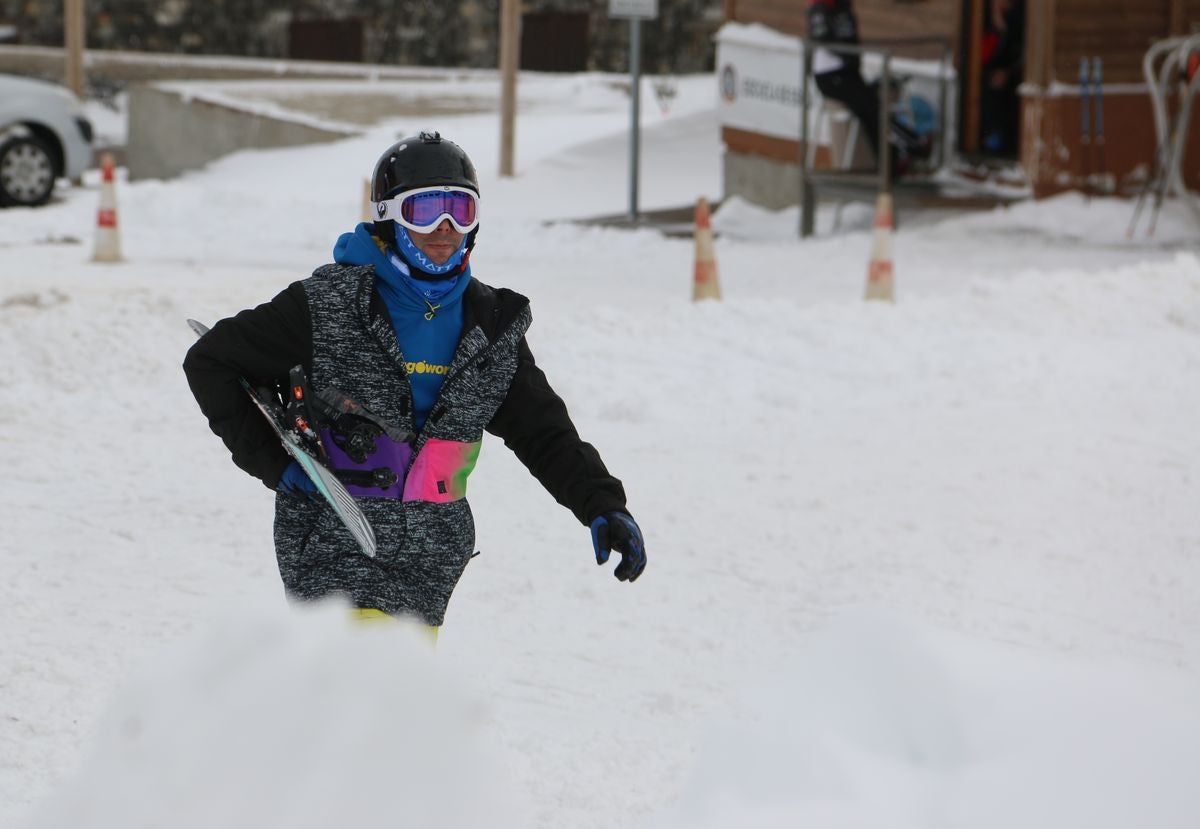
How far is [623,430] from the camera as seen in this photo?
8.87 metres

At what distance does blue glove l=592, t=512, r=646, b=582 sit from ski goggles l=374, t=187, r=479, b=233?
2.15 ft

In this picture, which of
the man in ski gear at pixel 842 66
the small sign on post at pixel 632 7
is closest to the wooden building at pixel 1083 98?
the man in ski gear at pixel 842 66

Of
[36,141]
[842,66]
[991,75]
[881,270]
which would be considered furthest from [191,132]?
[881,270]

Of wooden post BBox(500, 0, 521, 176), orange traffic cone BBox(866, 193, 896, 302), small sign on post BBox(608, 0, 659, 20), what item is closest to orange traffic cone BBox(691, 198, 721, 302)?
orange traffic cone BBox(866, 193, 896, 302)

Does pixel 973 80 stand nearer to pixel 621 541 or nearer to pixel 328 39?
pixel 621 541

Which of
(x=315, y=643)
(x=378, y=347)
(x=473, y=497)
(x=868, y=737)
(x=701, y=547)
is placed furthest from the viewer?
(x=473, y=497)

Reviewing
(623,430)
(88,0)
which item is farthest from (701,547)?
(88,0)

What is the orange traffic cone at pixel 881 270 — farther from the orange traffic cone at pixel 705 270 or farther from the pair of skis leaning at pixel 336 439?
the pair of skis leaning at pixel 336 439

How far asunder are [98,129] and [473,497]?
19.6m

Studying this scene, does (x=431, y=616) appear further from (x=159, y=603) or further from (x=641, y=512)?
(x=641, y=512)

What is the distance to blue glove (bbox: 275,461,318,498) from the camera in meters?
3.67

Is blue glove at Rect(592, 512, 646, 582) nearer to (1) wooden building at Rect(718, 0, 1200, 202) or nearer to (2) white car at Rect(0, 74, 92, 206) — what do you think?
(1) wooden building at Rect(718, 0, 1200, 202)

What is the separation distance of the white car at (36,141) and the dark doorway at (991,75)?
8.11 m

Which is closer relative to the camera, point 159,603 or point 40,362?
point 159,603
